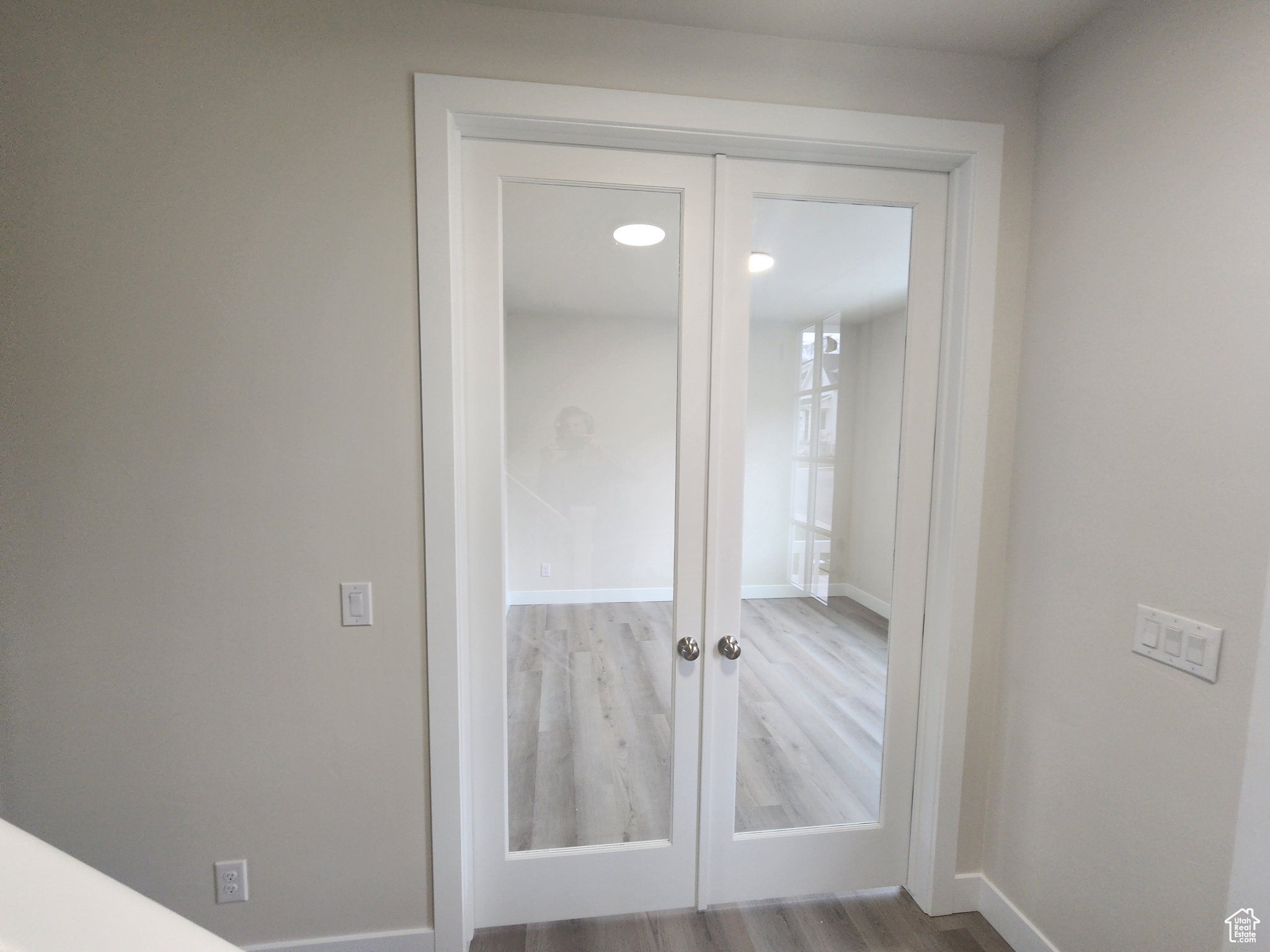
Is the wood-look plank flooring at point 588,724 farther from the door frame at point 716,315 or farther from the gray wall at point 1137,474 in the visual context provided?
the gray wall at point 1137,474

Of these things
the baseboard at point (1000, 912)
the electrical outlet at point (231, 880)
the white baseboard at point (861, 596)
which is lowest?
the baseboard at point (1000, 912)

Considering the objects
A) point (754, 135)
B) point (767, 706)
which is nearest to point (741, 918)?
point (767, 706)

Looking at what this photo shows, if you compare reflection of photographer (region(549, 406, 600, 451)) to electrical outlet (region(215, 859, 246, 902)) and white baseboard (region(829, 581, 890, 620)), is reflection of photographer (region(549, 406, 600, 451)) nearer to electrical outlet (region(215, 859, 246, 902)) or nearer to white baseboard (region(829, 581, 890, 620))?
white baseboard (region(829, 581, 890, 620))

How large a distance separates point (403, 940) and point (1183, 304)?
243cm

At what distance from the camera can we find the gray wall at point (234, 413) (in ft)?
3.92

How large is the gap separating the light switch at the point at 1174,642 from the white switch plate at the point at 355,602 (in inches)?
72.8

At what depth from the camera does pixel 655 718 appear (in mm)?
1567

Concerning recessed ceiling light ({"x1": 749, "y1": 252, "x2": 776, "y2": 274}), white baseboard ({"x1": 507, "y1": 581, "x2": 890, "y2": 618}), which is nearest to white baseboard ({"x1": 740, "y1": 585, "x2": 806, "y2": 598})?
white baseboard ({"x1": 507, "y1": 581, "x2": 890, "y2": 618})

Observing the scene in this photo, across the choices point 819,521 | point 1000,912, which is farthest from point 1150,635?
point 1000,912

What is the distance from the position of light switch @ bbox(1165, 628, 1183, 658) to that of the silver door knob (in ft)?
3.46

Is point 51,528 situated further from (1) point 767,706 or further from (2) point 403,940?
(1) point 767,706

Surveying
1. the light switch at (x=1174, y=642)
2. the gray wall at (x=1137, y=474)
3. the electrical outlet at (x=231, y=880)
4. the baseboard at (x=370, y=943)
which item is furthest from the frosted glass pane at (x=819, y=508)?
the electrical outlet at (x=231, y=880)

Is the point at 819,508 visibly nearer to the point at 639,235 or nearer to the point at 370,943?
the point at 639,235

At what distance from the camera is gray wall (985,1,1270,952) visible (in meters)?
1.02
